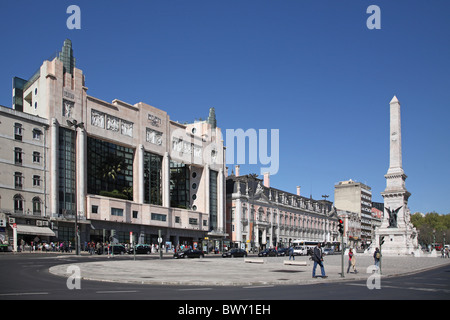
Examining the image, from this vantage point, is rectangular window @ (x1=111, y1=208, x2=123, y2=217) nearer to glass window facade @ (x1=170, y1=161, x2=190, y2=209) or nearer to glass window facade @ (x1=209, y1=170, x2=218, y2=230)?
glass window facade @ (x1=170, y1=161, x2=190, y2=209)

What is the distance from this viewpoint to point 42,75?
64.0m

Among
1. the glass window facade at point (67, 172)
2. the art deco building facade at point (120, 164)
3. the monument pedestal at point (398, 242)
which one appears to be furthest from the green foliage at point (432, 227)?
the glass window facade at point (67, 172)

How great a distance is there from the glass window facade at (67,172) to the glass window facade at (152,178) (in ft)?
53.5

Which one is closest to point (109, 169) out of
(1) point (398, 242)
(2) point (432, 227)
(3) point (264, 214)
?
(3) point (264, 214)

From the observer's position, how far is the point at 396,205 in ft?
211

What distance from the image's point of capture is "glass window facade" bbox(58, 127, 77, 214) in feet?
208

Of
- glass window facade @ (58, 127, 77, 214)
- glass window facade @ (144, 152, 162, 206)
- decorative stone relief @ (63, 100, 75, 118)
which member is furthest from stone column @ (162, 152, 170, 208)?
decorative stone relief @ (63, 100, 75, 118)

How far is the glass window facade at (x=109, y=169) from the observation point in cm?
7269

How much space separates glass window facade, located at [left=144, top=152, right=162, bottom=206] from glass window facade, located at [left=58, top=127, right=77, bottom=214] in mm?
16313

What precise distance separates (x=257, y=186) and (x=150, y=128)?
113ft

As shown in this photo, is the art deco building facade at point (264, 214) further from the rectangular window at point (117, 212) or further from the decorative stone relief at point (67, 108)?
the decorative stone relief at point (67, 108)

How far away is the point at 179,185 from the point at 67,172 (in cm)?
3171

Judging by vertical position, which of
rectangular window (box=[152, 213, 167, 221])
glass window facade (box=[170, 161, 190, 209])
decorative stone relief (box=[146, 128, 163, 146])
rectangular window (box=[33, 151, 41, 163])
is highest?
decorative stone relief (box=[146, 128, 163, 146])
